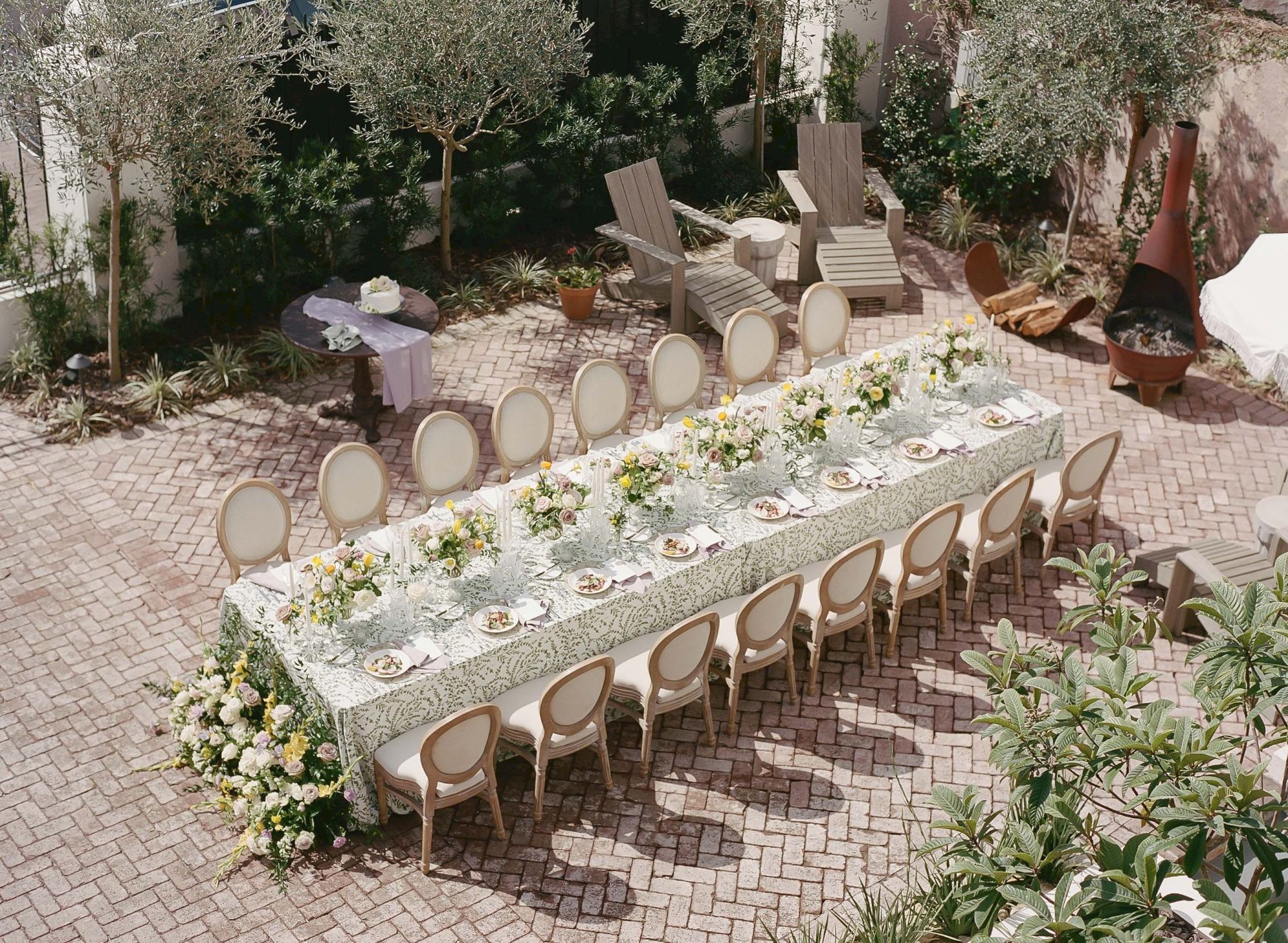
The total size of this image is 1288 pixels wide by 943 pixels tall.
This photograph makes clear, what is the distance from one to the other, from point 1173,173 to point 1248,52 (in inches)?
73.6

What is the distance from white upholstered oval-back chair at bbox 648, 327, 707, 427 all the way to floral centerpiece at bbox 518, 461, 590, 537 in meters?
2.01

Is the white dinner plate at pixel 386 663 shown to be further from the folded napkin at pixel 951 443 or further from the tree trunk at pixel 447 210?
the tree trunk at pixel 447 210

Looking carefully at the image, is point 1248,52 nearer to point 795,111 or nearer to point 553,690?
point 795,111

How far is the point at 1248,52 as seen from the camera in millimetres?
12375

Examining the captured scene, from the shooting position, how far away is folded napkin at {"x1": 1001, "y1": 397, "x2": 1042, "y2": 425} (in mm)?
9820

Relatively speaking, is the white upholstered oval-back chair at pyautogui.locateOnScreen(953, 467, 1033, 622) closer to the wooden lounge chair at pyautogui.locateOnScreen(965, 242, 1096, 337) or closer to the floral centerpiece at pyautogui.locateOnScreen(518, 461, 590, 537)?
the floral centerpiece at pyautogui.locateOnScreen(518, 461, 590, 537)

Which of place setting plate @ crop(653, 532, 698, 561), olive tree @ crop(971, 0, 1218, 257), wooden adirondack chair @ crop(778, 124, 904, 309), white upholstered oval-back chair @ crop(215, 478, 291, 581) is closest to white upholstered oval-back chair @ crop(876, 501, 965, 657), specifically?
place setting plate @ crop(653, 532, 698, 561)

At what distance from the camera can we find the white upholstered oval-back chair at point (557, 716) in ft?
24.2

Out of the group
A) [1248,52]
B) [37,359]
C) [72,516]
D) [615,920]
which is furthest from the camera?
[1248,52]

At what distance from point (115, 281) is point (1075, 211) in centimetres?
852

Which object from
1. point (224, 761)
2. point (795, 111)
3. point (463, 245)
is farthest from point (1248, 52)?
point (224, 761)

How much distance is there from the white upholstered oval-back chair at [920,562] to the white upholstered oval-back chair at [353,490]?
3.30 meters

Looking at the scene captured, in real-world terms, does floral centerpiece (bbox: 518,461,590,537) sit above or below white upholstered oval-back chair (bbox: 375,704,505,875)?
above

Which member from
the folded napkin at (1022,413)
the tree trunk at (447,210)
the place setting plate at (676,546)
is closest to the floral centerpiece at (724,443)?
the place setting plate at (676,546)
